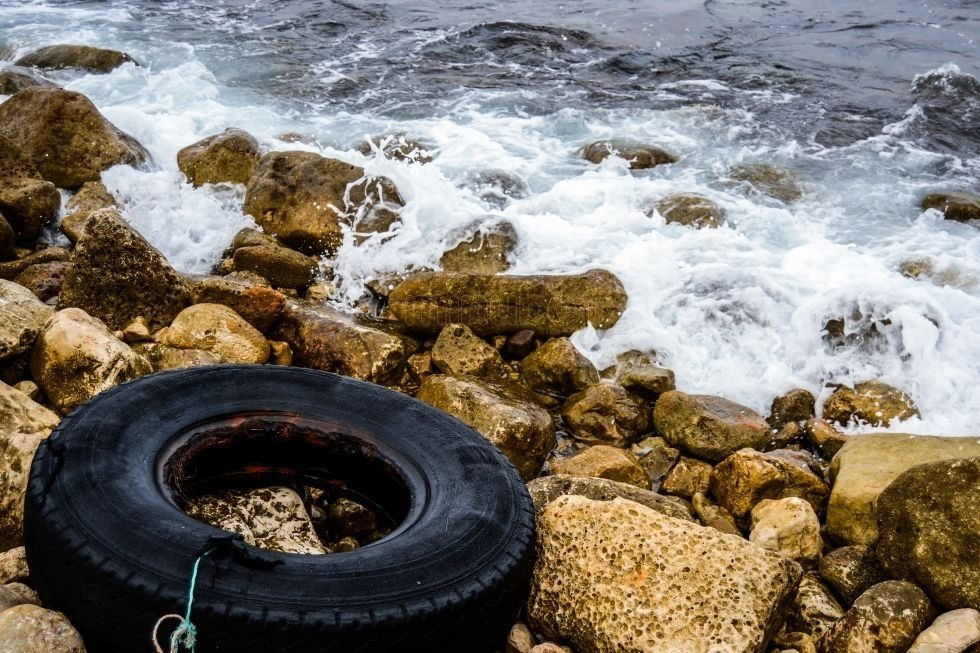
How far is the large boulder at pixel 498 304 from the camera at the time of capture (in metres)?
6.30

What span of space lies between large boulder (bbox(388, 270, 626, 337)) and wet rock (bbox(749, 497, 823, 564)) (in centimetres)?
239

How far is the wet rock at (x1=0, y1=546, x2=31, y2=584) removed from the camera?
3191 millimetres

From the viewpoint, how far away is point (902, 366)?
6363 millimetres

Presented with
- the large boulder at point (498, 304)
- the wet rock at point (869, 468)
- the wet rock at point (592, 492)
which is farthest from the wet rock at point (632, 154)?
the wet rock at point (592, 492)

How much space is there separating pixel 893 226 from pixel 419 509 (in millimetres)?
7234

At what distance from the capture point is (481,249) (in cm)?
746

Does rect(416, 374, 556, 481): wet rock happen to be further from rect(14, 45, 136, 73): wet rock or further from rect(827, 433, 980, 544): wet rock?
rect(14, 45, 136, 73): wet rock

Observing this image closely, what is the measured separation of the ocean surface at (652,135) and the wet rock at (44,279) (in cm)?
116

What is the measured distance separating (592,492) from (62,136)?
660cm

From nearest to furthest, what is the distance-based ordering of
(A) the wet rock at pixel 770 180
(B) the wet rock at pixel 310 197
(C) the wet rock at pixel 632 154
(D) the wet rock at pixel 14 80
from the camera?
(B) the wet rock at pixel 310 197
(A) the wet rock at pixel 770 180
(C) the wet rock at pixel 632 154
(D) the wet rock at pixel 14 80

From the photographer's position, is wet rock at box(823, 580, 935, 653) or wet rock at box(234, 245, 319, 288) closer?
wet rock at box(823, 580, 935, 653)

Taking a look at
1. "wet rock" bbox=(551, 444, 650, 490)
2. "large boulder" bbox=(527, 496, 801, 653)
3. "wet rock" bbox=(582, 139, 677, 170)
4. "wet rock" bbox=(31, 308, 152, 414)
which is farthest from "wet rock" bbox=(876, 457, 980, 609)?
"wet rock" bbox=(582, 139, 677, 170)

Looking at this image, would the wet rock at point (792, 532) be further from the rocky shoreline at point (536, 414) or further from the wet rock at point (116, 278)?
the wet rock at point (116, 278)

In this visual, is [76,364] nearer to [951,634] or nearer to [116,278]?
[116,278]
